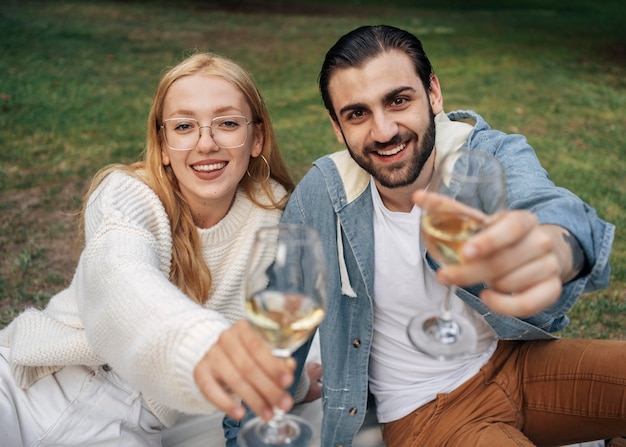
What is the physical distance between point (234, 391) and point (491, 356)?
5.48 ft

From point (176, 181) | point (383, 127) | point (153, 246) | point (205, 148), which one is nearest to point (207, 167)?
point (205, 148)

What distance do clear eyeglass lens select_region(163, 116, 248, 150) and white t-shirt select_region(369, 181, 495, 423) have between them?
68cm

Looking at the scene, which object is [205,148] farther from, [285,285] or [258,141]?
[285,285]

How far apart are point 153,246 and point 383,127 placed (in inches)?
40.4

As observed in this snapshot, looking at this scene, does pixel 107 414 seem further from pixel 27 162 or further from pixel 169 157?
pixel 27 162

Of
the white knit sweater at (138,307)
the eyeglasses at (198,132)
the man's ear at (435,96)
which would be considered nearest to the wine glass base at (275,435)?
the white knit sweater at (138,307)

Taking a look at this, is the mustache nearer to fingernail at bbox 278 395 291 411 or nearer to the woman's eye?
the woman's eye

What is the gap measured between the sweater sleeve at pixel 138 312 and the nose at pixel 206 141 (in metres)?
0.37

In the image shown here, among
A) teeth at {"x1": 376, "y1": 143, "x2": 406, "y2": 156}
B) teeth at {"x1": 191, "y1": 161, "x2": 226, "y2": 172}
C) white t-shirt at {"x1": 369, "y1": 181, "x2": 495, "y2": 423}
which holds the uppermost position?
teeth at {"x1": 376, "y1": 143, "x2": 406, "y2": 156}

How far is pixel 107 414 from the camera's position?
2.81 metres

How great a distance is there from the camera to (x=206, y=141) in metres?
2.89

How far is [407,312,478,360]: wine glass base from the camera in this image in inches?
76.8

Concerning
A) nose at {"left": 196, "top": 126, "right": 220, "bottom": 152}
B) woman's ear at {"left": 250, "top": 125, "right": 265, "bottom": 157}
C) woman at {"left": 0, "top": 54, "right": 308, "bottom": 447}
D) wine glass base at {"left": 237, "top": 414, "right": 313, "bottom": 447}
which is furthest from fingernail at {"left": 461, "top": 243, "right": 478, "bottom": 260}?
woman's ear at {"left": 250, "top": 125, "right": 265, "bottom": 157}

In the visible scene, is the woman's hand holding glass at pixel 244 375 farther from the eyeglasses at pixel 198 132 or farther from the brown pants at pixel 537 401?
the eyeglasses at pixel 198 132
